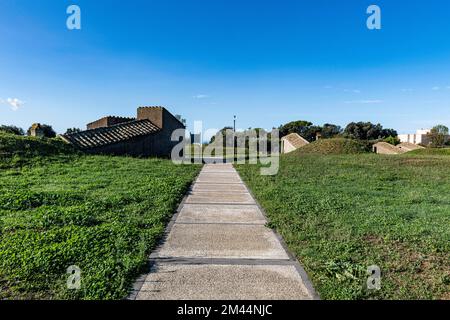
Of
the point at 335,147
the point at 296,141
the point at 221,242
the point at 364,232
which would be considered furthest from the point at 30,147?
the point at 296,141

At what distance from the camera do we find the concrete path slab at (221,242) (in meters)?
3.95

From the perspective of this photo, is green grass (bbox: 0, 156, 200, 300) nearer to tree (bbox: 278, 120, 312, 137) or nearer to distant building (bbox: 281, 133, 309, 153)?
distant building (bbox: 281, 133, 309, 153)

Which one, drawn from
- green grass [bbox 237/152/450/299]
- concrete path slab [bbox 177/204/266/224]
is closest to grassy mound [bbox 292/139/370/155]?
green grass [bbox 237/152/450/299]

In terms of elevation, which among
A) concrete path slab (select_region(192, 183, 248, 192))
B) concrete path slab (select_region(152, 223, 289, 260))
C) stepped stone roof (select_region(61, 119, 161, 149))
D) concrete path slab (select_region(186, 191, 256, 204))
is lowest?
concrete path slab (select_region(152, 223, 289, 260))

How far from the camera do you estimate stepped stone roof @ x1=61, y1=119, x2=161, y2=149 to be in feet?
44.0

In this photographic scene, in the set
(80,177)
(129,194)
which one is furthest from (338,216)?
(80,177)

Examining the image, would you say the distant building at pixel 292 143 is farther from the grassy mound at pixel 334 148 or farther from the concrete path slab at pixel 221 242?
the concrete path slab at pixel 221 242

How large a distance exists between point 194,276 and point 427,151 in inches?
1101

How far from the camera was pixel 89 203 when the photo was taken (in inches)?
232

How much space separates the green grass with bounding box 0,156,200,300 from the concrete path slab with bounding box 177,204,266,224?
12.9 inches

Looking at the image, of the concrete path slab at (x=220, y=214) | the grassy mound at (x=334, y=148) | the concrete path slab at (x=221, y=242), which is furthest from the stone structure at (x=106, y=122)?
the concrete path slab at (x=221, y=242)

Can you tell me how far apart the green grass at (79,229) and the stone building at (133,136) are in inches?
190
